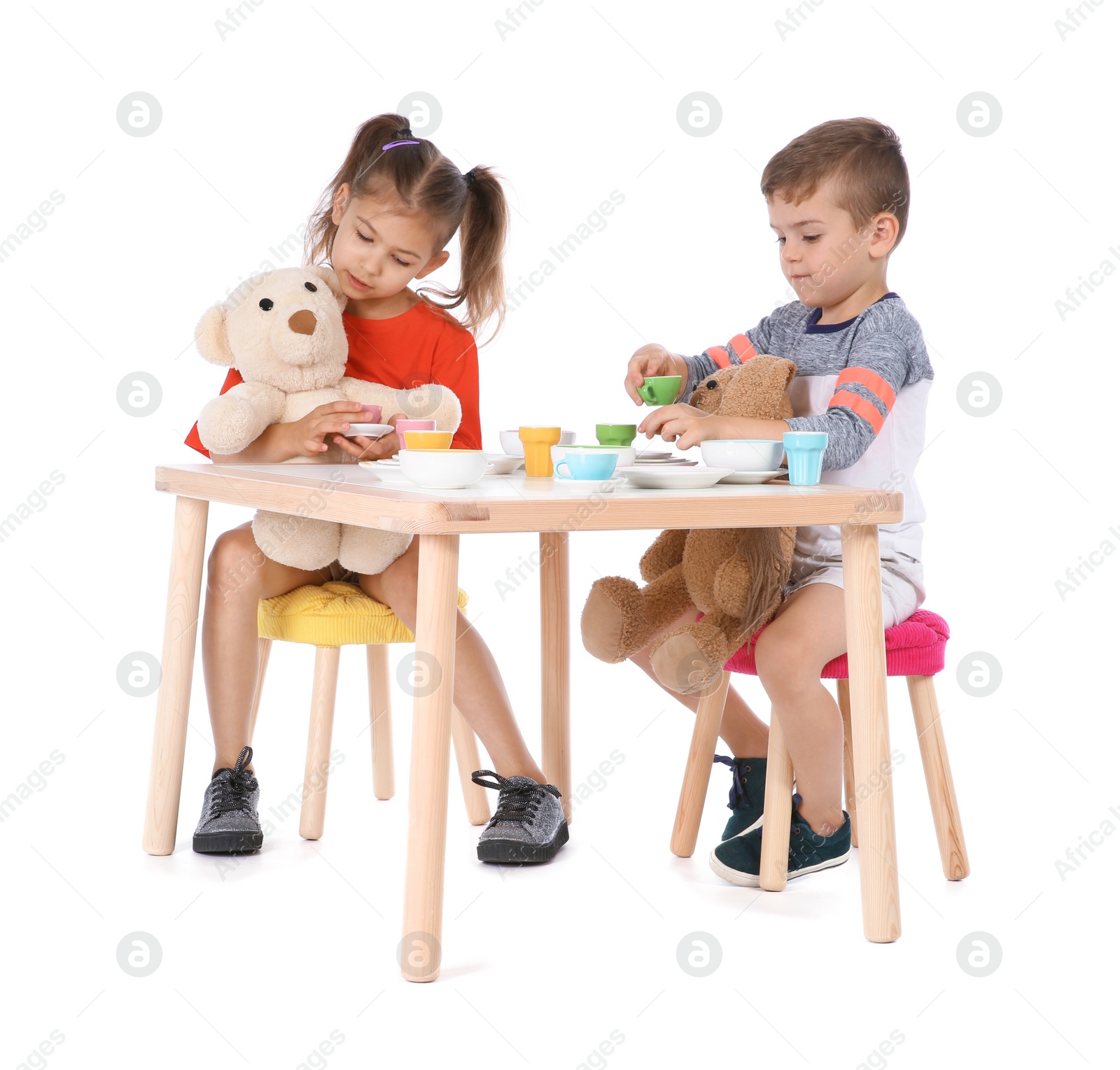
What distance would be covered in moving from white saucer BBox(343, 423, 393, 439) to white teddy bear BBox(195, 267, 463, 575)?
11cm

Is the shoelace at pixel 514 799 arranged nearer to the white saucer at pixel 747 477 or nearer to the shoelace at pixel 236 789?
the shoelace at pixel 236 789

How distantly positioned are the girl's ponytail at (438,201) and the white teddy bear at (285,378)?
0.21m

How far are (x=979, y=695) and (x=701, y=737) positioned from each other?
2.19 feet

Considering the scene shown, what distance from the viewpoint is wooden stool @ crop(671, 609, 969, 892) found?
1.90 m

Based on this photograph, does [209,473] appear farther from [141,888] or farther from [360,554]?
[141,888]

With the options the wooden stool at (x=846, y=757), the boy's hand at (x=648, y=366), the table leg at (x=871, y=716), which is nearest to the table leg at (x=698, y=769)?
the wooden stool at (x=846, y=757)

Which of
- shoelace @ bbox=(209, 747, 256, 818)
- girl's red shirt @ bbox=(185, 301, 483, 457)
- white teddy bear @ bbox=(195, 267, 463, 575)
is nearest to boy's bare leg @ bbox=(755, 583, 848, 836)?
white teddy bear @ bbox=(195, 267, 463, 575)

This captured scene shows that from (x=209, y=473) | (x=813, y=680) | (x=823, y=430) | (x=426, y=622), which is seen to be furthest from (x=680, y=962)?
(x=209, y=473)

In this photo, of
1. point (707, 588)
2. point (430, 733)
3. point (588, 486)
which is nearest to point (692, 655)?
point (707, 588)

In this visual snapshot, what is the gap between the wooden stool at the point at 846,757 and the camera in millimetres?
1899

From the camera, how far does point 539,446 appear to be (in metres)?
1.83

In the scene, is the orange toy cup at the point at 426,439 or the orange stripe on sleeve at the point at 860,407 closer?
the orange toy cup at the point at 426,439

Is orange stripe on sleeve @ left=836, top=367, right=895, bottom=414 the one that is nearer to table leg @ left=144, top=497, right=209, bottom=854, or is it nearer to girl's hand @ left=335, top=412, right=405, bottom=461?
girl's hand @ left=335, top=412, right=405, bottom=461

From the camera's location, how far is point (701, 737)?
2.06 meters
